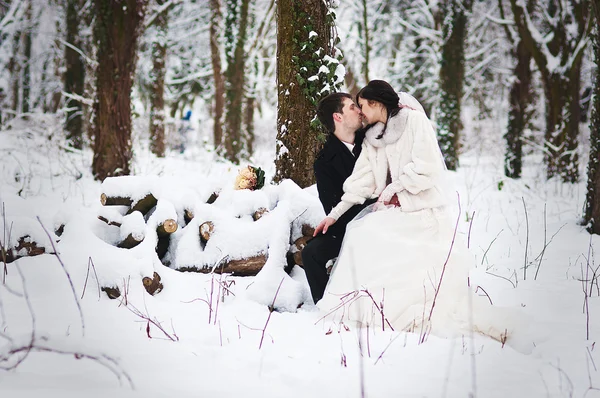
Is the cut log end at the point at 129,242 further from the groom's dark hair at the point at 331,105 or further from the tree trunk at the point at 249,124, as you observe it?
the tree trunk at the point at 249,124

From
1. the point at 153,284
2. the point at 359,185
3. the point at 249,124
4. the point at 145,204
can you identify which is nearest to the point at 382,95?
the point at 359,185

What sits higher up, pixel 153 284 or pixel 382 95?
pixel 382 95

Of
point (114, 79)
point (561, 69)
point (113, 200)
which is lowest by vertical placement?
point (113, 200)

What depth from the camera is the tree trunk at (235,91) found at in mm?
10781

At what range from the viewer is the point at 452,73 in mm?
10875

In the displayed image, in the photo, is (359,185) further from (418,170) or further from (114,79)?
(114,79)

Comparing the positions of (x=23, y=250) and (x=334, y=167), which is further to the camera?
(x=334, y=167)

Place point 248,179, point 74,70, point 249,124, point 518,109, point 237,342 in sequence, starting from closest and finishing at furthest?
point 237,342, point 248,179, point 518,109, point 74,70, point 249,124

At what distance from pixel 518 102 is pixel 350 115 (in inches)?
329

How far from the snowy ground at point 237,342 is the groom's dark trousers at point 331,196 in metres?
0.27

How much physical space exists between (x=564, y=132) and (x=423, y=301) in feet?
25.5

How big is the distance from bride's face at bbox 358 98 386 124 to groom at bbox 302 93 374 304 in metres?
0.19

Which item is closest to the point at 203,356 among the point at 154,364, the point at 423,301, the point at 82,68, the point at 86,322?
the point at 154,364

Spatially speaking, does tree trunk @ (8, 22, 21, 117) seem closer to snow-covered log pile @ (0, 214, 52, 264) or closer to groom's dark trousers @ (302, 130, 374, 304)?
snow-covered log pile @ (0, 214, 52, 264)
